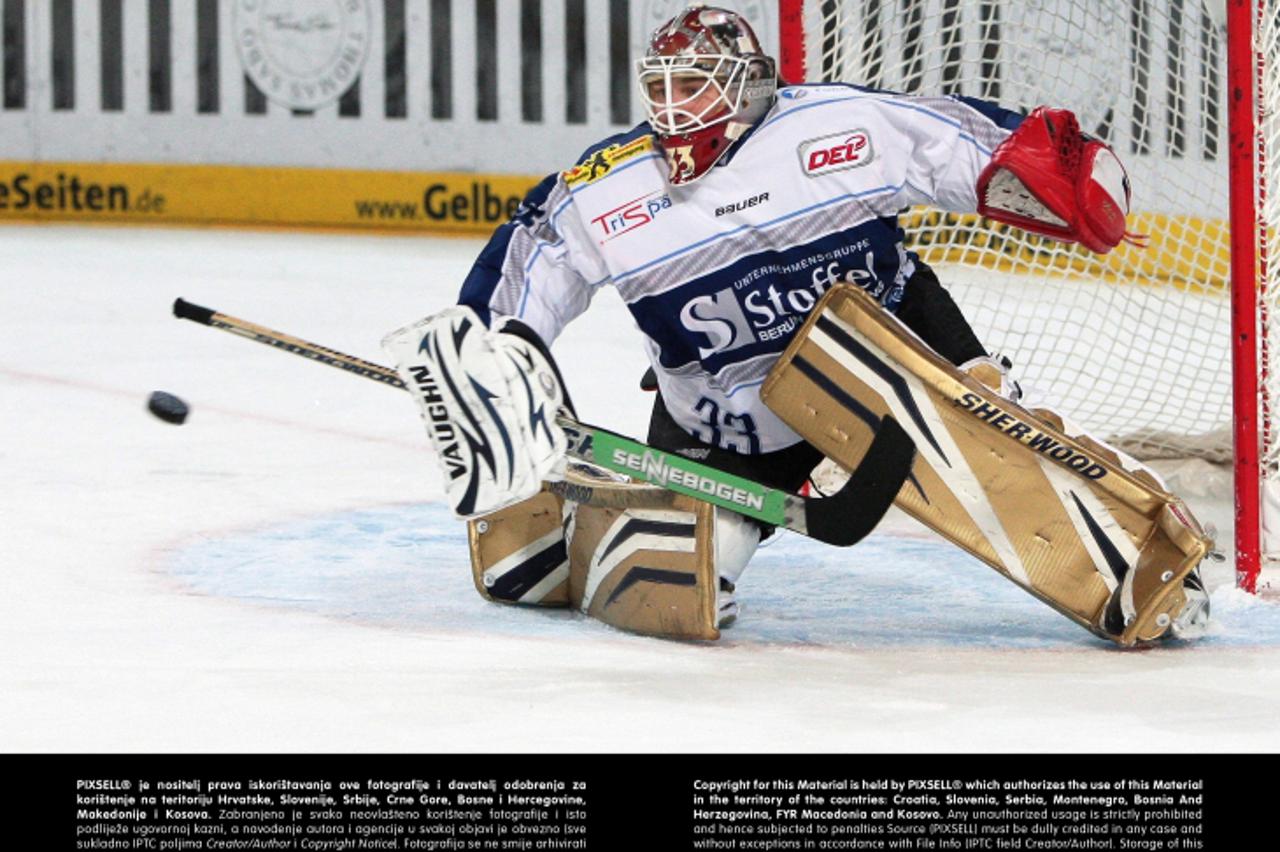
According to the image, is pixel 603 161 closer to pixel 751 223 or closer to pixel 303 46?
pixel 751 223

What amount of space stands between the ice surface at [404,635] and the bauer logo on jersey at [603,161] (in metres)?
0.67

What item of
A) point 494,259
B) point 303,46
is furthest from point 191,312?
point 303,46

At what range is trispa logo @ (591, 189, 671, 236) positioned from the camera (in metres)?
3.29

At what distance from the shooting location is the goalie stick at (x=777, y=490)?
3.16 metres

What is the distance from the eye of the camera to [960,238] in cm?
515

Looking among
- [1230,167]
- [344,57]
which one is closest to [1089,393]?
[1230,167]

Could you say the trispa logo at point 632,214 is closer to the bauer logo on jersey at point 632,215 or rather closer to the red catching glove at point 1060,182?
the bauer logo on jersey at point 632,215

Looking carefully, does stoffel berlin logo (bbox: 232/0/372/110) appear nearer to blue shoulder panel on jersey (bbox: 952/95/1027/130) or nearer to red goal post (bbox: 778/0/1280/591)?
red goal post (bbox: 778/0/1280/591)

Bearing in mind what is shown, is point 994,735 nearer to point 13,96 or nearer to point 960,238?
point 960,238

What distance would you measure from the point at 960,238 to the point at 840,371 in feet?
6.60

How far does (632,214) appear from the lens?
329 cm

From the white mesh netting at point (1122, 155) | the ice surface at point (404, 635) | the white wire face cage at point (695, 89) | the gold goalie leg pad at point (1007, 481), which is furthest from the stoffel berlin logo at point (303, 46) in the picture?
the gold goalie leg pad at point (1007, 481)

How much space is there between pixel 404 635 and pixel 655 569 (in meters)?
0.38

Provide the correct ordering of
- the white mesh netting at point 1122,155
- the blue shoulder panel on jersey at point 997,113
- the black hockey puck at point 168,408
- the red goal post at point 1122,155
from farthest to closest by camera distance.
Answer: the white mesh netting at point 1122,155, the red goal post at point 1122,155, the black hockey puck at point 168,408, the blue shoulder panel on jersey at point 997,113
